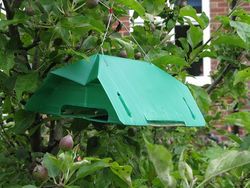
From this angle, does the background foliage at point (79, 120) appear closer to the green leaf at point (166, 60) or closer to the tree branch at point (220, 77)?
the green leaf at point (166, 60)

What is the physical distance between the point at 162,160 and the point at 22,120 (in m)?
0.84

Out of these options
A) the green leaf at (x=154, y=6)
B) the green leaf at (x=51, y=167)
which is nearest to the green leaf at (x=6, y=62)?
the green leaf at (x=51, y=167)

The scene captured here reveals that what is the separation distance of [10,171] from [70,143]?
0.50 m

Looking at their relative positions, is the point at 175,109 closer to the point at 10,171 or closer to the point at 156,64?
the point at 156,64

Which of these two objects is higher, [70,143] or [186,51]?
[70,143]

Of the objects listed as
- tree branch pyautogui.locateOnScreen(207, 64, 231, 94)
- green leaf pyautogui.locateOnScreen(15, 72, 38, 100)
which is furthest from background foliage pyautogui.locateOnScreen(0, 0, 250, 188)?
tree branch pyautogui.locateOnScreen(207, 64, 231, 94)

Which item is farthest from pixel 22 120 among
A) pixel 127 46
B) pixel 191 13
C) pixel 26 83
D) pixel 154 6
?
pixel 191 13

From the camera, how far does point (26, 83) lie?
171cm

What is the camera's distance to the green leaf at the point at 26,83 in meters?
1.70

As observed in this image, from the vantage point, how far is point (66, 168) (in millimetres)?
1314

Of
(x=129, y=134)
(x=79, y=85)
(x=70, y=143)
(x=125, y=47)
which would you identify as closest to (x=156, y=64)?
(x=125, y=47)

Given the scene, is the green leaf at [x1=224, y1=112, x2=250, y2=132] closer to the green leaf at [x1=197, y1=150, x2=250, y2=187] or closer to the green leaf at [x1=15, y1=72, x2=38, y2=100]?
the green leaf at [x1=197, y1=150, x2=250, y2=187]

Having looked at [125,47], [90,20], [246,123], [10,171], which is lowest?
[10,171]

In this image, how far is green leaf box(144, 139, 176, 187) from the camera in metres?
1.07
